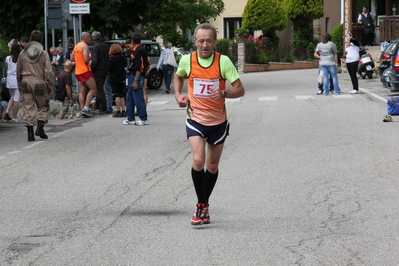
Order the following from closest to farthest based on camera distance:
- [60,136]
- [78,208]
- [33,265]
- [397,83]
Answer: [33,265] < [78,208] < [60,136] < [397,83]

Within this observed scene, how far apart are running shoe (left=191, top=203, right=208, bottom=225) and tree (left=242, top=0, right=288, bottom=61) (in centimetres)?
4204

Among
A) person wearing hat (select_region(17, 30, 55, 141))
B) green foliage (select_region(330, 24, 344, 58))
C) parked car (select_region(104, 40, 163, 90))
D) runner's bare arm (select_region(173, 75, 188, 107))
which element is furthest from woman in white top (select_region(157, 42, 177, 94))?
green foliage (select_region(330, 24, 344, 58))

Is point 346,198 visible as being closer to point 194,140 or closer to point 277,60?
point 194,140

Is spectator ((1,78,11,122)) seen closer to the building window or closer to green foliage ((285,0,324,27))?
green foliage ((285,0,324,27))

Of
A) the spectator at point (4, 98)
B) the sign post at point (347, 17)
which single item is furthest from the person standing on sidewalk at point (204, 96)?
the sign post at point (347, 17)

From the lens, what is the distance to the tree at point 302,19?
49938 mm

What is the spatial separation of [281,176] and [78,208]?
2.69 metres

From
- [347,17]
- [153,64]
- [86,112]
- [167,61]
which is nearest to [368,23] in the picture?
[347,17]

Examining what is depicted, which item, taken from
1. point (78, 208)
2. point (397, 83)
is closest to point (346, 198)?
point (78, 208)

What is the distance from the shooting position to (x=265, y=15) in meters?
48.9

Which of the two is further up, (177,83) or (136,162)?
(177,83)

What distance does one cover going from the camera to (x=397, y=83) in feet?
64.5

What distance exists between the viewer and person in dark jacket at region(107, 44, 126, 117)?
1736 centimetres

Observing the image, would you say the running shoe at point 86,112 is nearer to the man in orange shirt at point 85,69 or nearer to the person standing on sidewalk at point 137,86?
the man in orange shirt at point 85,69
